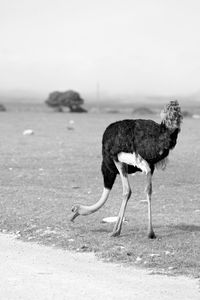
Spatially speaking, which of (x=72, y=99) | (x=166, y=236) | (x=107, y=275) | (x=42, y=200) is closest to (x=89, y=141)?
(x=42, y=200)

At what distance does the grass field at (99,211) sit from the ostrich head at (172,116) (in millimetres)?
1196

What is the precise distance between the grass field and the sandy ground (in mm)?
317

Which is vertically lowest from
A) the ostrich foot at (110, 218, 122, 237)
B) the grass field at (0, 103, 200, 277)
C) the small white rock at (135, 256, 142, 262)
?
the grass field at (0, 103, 200, 277)

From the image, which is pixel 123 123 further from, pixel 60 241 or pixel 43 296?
pixel 43 296

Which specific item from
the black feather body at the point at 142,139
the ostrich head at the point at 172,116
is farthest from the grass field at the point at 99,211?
the ostrich head at the point at 172,116

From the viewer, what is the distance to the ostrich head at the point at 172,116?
8008 millimetres

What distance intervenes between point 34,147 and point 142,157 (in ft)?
48.0

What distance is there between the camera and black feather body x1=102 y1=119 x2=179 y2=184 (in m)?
8.06

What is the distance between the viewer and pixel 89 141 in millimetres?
26250

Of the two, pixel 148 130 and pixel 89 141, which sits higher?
pixel 148 130

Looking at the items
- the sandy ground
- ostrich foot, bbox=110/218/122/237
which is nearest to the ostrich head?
ostrich foot, bbox=110/218/122/237

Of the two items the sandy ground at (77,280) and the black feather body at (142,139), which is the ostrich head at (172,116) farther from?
the sandy ground at (77,280)

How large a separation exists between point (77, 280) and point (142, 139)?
7.22 ft

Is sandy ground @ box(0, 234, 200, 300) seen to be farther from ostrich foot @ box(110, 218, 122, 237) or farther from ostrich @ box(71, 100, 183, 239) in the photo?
ostrich @ box(71, 100, 183, 239)
